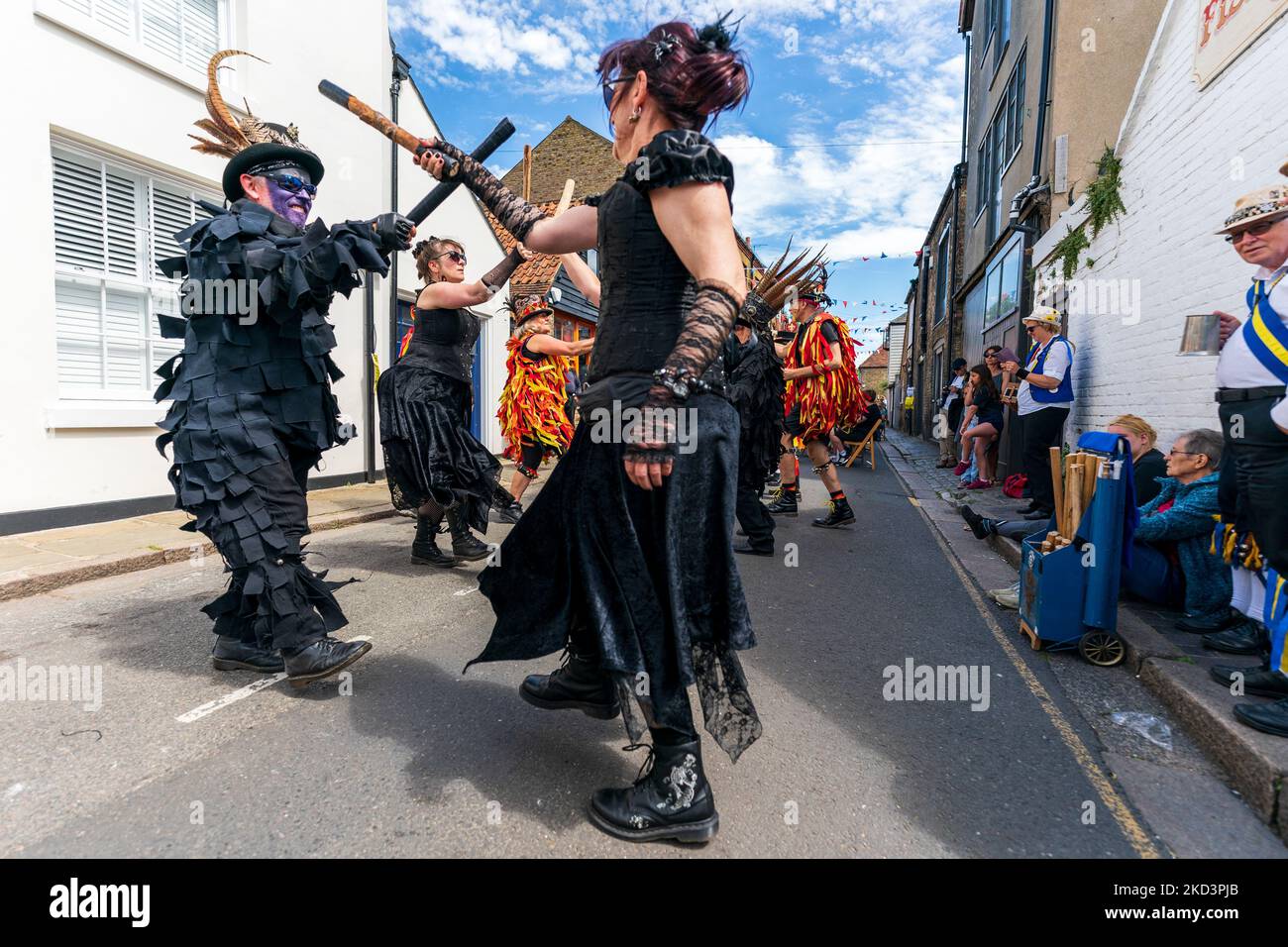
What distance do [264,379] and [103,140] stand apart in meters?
5.14

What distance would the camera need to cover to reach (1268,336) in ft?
9.11

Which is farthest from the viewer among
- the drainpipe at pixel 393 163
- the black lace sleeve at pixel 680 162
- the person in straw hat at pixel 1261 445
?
the drainpipe at pixel 393 163

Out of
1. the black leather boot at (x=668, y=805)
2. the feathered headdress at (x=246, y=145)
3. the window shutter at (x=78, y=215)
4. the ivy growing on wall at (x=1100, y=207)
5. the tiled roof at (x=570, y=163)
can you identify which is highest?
the tiled roof at (x=570, y=163)

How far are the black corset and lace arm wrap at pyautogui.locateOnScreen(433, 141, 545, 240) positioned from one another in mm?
2420

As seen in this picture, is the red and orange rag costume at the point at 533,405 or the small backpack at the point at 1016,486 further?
the small backpack at the point at 1016,486

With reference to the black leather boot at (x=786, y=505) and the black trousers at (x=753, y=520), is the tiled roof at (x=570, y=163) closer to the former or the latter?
the black leather boot at (x=786, y=505)

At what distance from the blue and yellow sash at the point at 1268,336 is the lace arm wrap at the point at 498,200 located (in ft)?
9.08

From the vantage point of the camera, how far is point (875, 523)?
7.43 meters

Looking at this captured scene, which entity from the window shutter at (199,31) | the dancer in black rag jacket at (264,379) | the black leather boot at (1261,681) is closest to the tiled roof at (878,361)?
the window shutter at (199,31)

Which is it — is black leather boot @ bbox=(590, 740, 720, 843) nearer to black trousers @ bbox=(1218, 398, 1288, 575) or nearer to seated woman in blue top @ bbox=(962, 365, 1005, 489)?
black trousers @ bbox=(1218, 398, 1288, 575)

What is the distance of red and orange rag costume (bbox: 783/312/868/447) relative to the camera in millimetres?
6934

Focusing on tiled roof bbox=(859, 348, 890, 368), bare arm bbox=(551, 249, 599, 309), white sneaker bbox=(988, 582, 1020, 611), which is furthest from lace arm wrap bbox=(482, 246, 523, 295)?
tiled roof bbox=(859, 348, 890, 368)

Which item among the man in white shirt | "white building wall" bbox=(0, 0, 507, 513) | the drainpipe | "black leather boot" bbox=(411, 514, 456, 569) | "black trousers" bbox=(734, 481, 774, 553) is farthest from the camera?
the man in white shirt

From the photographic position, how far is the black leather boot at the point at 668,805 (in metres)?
1.99
